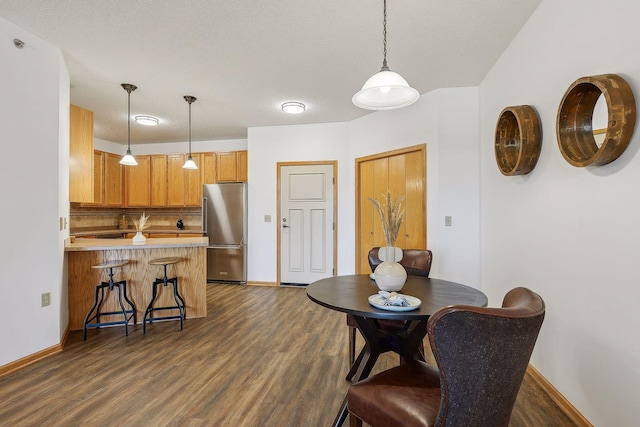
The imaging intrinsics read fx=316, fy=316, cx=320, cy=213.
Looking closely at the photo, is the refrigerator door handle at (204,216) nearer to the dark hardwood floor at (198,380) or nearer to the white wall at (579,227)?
the dark hardwood floor at (198,380)

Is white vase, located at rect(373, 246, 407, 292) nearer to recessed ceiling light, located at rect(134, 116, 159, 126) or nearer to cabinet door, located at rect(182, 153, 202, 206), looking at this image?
recessed ceiling light, located at rect(134, 116, 159, 126)

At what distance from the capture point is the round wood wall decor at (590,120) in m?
1.32

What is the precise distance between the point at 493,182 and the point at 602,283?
1.52 m

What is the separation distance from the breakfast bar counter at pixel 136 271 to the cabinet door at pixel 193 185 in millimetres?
2421

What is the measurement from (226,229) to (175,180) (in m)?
1.60

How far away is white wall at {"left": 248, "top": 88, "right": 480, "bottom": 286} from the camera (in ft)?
10.9

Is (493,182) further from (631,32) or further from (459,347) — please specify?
(459,347)

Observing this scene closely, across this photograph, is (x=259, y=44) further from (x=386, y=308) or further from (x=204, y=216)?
(x=204, y=216)

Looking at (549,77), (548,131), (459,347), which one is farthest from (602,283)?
(549,77)

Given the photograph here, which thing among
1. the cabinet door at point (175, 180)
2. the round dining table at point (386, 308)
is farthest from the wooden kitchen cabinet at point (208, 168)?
the round dining table at point (386, 308)

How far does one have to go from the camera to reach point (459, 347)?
94 centimetres

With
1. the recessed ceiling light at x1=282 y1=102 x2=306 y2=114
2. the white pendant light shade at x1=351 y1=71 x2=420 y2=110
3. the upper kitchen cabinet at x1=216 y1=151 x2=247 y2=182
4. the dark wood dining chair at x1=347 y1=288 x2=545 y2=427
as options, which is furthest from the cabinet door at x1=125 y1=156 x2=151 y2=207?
the dark wood dining chair at x1=347 y1=288 x2=545 y2=427

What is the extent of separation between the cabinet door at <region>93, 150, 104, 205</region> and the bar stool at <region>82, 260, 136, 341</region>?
9.73ft

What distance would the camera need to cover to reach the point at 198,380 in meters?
2.16
